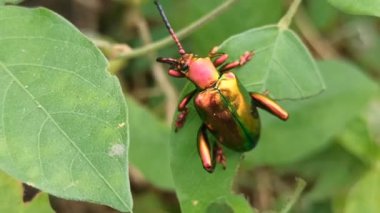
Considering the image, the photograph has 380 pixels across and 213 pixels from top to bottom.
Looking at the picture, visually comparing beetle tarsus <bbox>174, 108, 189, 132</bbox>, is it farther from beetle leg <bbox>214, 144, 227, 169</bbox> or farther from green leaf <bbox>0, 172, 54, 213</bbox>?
green leaf <bbox>0, 172, 54, 213</bbox>

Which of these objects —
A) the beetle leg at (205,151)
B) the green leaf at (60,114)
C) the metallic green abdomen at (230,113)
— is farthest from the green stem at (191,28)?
the green leaf at (60,114)

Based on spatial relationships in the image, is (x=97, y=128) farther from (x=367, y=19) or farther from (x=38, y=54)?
(x=367, y=19)

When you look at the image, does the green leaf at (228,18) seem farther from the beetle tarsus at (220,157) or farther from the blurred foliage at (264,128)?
the beetle tarsus at (220,157)

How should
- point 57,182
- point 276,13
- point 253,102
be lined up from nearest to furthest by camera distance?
point 57,182
point 253,102
point 276,13

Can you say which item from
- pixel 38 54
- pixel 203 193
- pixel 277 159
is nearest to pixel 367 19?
pixel 277 159

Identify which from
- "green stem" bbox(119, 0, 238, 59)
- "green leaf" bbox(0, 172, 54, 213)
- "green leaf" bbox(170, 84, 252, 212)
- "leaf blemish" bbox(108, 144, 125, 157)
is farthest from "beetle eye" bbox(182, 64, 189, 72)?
"leaf blemish" bbox(108, 144, 125, 157)

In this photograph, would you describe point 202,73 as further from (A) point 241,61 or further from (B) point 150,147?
(B) point 150,147
